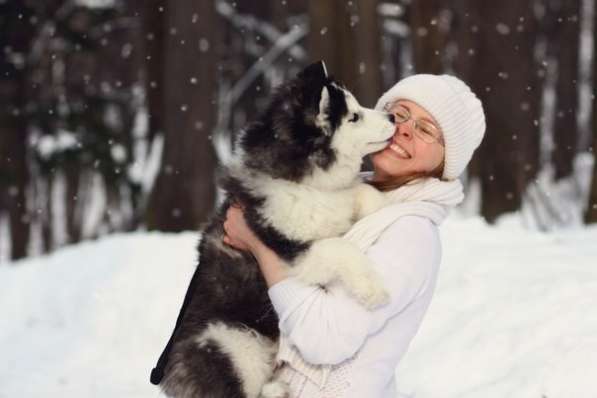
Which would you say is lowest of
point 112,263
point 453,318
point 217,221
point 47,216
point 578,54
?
point 47,216

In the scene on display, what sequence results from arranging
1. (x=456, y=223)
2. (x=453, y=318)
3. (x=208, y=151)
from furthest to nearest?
1. (x=208, y=151)
2. (x=456, y=223)
3. (x=453, y=318)

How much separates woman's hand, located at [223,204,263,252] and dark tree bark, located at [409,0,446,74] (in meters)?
10.0

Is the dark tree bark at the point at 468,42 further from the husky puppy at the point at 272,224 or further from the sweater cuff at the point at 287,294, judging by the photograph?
the sweater cuff at the point at 287,294

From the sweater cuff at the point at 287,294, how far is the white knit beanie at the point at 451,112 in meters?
0.80

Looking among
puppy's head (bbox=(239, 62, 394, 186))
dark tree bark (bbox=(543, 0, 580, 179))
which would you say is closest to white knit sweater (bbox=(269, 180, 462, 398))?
puppy's head (bbox=(239, 62, 394, 186))

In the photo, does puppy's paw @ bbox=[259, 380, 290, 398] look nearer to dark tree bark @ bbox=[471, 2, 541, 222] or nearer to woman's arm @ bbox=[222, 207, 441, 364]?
woman's arm @ bbox=[222, 207, 441, 364]

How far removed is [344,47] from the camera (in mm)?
11570

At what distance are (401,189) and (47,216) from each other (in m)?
16.6

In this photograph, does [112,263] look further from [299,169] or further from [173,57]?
[299,169]

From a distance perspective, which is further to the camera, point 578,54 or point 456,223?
point 578,54

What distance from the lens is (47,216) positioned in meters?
19.0

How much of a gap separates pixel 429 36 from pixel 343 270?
34.7 ft

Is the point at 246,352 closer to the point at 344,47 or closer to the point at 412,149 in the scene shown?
the point at 412,149

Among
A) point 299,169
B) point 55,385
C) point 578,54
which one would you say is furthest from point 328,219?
point 578,54
